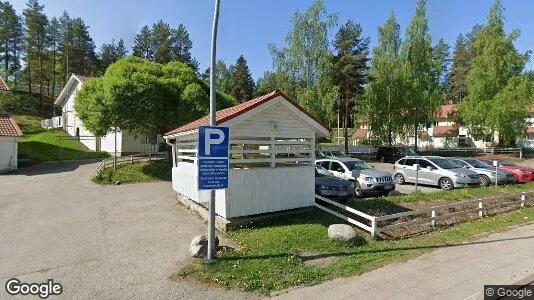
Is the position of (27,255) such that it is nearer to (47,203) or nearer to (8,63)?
(47,203)

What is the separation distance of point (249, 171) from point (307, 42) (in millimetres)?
26026

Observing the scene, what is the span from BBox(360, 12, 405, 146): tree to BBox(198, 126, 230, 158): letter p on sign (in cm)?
3386

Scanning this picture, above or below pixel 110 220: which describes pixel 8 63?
above

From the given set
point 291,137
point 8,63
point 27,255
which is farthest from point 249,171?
point 8,63

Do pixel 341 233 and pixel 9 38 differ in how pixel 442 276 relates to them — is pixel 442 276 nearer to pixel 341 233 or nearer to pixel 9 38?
pixel 341 233

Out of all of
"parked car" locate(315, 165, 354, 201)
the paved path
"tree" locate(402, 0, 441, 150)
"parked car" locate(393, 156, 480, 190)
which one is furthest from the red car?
"tree" locate(402, 0, 441, 150)

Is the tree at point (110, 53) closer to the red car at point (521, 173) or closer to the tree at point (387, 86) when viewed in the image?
the tree at point (387, 86)

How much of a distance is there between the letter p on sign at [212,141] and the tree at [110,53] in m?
56.7

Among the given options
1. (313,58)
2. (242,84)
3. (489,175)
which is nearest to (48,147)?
(313,58)

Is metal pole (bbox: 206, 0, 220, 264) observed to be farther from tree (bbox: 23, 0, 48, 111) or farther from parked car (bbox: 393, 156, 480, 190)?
tree (bbox: 23, 0, 48, 111)

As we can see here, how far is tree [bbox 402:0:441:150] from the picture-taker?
1481 inches

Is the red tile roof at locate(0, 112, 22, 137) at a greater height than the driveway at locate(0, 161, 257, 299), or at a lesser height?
greater

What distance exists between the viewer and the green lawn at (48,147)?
2727 cm

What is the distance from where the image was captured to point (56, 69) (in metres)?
55.0
